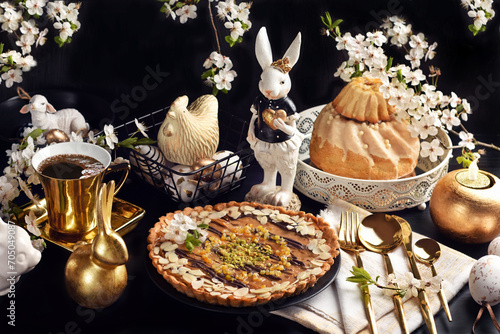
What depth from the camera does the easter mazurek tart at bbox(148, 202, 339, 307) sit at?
0.93 meters

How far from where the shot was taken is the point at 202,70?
1426 millimetres

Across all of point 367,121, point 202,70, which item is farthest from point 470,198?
point 202,70

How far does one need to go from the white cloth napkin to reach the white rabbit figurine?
0.19 metres

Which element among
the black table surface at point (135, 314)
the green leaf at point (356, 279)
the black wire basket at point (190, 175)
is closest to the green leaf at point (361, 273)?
the green leaf at point (356, 279)

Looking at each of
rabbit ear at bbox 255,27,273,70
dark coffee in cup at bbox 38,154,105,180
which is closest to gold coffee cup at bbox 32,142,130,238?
dark coffee in cup at bbox 38,154,105,180

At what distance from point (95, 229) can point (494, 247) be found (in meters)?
0.71

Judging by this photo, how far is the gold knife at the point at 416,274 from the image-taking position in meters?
0.92

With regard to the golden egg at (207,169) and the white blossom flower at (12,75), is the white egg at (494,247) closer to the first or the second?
the golden egg at (207,169)

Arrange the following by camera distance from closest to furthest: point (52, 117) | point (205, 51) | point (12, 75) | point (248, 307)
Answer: point (248, 307) < point (12, 75) < point (52, 117) < point (205, 51)

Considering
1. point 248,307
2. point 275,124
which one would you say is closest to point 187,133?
point 275,124

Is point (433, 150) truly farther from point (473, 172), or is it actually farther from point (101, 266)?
point (101, 266)

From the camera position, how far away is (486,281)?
37.2 inches

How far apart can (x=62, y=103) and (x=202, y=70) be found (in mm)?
331

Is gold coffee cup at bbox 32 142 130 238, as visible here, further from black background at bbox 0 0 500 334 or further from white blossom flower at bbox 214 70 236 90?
white blossom flower at bbox 214 70 236 90
